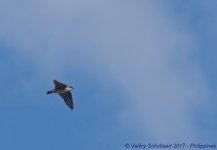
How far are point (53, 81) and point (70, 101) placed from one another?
4.65 metres

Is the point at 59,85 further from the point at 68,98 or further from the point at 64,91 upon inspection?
the point at 68,98

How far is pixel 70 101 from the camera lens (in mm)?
81438

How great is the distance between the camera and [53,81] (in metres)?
77.9

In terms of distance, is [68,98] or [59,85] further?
[68,98]

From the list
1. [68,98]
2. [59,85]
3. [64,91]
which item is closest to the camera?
[59,85]

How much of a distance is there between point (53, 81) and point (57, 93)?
223 centimetres

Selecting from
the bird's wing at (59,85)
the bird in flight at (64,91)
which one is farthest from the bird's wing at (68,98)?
the bird's wing at (59,85)

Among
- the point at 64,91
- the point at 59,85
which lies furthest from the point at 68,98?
the point at 59,85

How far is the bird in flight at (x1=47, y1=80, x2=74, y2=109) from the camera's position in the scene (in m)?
78.7

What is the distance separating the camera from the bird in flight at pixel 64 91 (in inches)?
3098

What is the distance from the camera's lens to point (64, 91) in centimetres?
8019

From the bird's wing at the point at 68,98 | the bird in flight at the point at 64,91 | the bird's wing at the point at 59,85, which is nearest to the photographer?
the bird's wing at the point at 59,85

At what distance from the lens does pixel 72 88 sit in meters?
81.0

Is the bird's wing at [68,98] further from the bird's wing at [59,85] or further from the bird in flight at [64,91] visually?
the bird's wing at [59,85]
